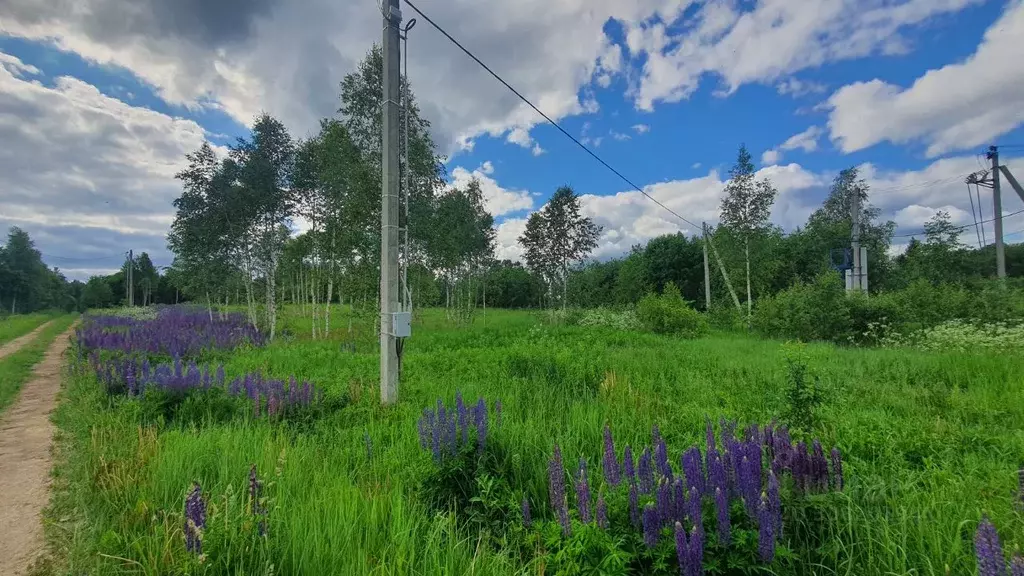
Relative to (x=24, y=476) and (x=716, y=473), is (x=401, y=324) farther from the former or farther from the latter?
(x=716, y=473)

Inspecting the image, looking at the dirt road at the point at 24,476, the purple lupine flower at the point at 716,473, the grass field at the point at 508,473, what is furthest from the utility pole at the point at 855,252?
the dirt road at the point at 24,476

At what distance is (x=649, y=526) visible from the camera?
6.20ft

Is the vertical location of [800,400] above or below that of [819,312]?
below

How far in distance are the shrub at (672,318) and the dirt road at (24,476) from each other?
15.2 metres

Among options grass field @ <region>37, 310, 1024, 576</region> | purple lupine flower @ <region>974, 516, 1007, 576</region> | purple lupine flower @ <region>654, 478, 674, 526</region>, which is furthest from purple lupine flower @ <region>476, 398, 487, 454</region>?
purple lupine flower @ <region>974, 516, 1007, 576</region>

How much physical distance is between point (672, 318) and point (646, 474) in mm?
14674

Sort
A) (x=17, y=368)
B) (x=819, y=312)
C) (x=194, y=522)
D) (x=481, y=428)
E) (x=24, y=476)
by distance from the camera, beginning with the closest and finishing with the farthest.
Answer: (x=194, y=522), (x=481, y=428), (x=24, y=476), (x=17, y=368), (x=819, y=312)

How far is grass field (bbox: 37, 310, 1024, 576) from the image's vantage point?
2.15 meters

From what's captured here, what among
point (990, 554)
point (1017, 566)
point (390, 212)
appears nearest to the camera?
point (1017, 566)

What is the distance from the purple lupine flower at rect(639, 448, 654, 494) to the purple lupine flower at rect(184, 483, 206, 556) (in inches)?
83.1

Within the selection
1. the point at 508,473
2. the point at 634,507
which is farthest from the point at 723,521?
the point at 508,473

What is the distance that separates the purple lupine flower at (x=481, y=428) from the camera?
128 inches

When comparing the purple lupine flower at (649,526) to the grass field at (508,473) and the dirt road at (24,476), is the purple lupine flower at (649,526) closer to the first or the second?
the grass field at (508,473)

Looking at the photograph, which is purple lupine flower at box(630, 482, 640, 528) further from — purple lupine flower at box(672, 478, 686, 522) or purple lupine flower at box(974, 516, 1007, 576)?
purple lupine flower at box(974, 516, 1007, 576)
